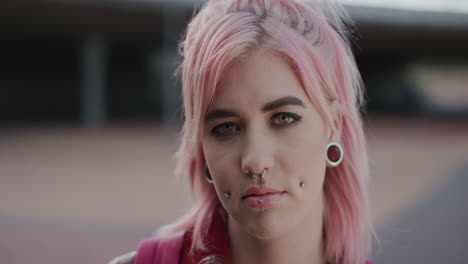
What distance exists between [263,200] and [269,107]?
0.28 m

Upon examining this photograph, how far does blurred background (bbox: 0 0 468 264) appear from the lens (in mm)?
5867

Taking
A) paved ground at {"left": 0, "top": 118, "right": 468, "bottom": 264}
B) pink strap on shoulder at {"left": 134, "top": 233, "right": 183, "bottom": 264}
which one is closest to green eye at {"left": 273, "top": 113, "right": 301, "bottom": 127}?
pink strap on shoulder at {"left": 134, "top": 233, "right": 183, "bottom": 264}

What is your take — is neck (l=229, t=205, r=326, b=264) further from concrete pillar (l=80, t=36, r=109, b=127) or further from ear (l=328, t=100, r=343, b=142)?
concrete pillar (l=80, t=36, r=109, b=127)

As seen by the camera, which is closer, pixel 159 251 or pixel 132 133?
pixel 159 251

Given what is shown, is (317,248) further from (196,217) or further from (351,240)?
(196,217)

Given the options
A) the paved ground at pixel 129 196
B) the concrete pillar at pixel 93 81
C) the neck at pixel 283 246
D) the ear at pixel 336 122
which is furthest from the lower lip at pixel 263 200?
the concrete pillar at pixel 93 81

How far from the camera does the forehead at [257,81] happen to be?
59.6 inches

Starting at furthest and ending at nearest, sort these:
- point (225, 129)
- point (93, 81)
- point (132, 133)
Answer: point (93, 81), point (132, 133), point (225, 129)

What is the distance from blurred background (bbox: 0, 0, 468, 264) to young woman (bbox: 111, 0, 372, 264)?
54 centimetres

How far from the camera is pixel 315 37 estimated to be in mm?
→ 1638

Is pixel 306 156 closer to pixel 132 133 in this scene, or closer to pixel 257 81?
pixel 257 81

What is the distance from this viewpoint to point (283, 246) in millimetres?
1676

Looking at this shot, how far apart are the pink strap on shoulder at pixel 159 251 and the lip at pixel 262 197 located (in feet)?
1.19

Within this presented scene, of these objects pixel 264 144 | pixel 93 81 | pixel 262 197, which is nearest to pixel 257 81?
pixel 264 144
